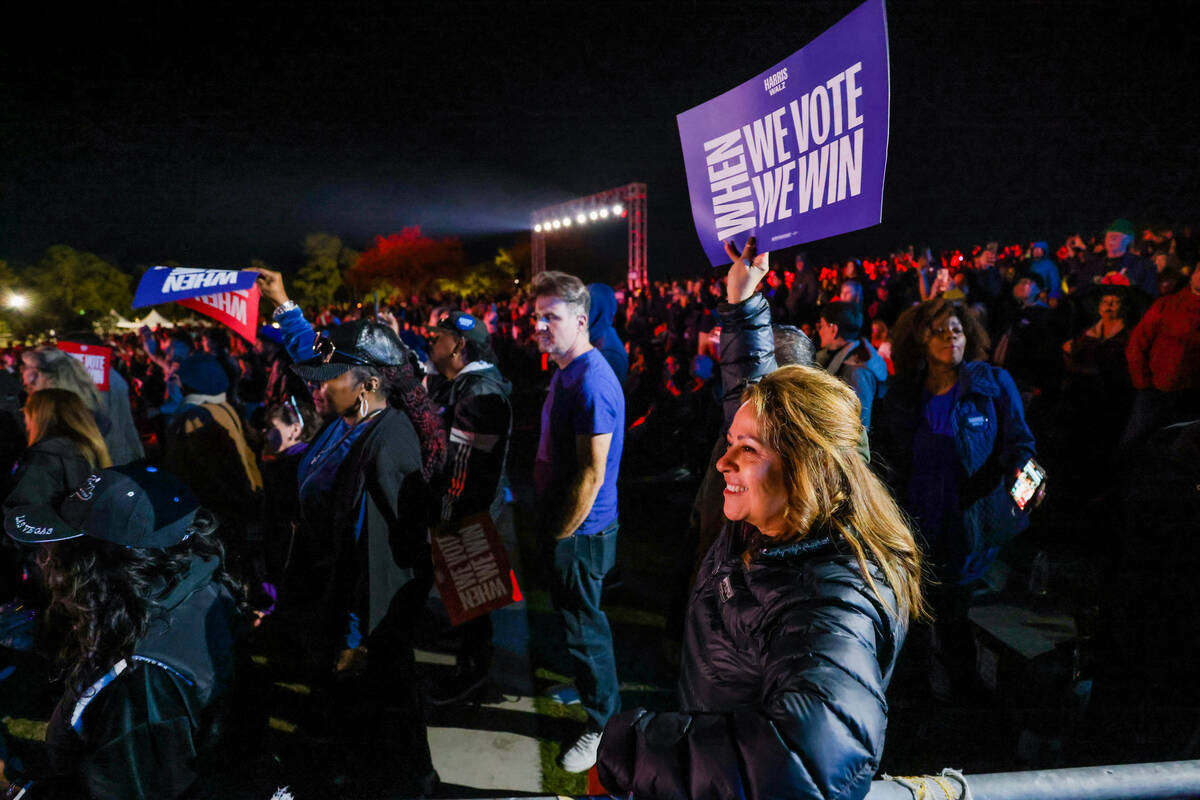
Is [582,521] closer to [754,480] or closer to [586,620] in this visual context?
[586,620]

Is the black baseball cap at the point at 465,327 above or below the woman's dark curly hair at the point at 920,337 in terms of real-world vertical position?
above

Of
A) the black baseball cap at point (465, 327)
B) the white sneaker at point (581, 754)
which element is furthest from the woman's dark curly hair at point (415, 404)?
the white sneaker at point (581, 754)

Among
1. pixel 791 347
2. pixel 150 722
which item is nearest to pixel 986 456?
pixel 791 347

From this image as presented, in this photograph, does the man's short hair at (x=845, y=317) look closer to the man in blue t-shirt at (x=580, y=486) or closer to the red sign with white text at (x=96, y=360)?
the man in blue t-shirt at (x=580, y=486)

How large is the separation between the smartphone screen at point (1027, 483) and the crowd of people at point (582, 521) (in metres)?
0.03

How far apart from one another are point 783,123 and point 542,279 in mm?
1525

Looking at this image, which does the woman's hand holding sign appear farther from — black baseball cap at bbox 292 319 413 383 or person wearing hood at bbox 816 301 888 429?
person wearing hood at bbox 816 301 888 429

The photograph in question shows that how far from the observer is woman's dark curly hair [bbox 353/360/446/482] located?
10.4 feet

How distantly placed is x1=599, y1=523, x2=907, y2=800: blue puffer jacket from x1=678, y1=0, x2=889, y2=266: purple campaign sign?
3.91 ft

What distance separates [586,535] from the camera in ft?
10.9

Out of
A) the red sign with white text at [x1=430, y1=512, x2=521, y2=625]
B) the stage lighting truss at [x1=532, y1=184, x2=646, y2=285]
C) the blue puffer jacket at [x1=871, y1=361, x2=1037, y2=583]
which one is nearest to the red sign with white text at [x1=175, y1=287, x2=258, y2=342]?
the red sign with white text at [x1=430, y1=512, x2=521, y2=625]

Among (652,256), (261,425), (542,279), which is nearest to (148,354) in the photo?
(261,425)

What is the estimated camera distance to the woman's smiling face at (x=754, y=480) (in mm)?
1528

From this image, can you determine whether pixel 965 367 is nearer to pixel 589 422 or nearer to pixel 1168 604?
pixel 1168 604
